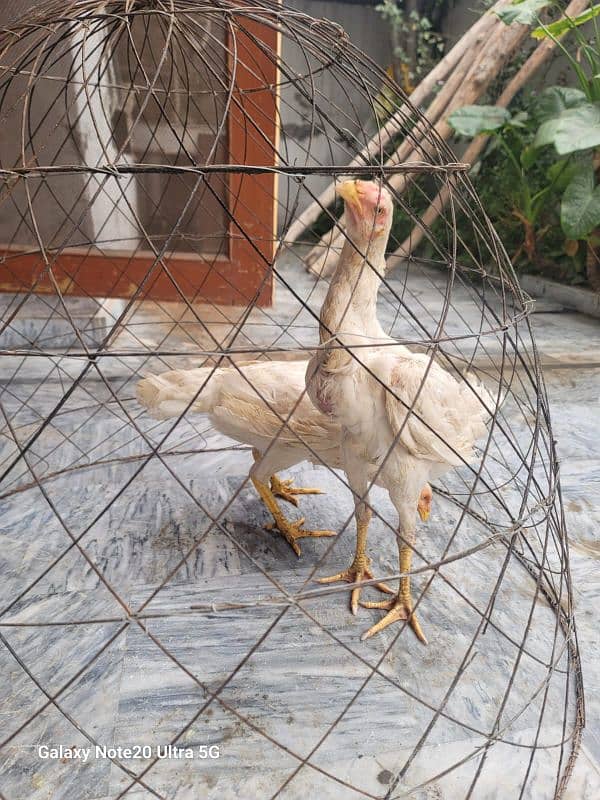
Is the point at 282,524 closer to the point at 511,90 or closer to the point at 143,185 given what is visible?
the point at 143,185

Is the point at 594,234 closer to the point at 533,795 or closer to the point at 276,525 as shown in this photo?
the point at 276,525

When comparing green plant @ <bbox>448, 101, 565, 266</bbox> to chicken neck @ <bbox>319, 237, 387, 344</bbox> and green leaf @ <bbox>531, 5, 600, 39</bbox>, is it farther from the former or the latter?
chicken neck @ <bbox>319, 237, 387, 344</bbox>

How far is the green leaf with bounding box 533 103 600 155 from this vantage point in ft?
8.12

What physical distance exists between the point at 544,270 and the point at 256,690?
310 cm

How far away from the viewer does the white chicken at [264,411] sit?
109 centimetres

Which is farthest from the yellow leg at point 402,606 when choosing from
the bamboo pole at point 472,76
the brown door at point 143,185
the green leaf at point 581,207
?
the bamboo pole at point 472,76

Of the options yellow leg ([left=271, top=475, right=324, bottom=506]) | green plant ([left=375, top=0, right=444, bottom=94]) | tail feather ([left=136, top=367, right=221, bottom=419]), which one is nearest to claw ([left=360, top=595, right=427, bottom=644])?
yellow leg ([left=271, top=475, right=324, bottom=506])

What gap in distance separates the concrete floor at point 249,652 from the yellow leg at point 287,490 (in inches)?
1.0

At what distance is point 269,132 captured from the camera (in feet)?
7.59

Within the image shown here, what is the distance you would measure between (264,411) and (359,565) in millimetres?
341

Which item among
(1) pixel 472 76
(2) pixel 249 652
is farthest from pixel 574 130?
(2) pixel 249 652

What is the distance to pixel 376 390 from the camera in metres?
0.92

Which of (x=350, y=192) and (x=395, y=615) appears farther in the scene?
(x=395, y=615)

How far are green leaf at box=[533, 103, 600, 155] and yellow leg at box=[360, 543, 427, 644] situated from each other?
216 cm
